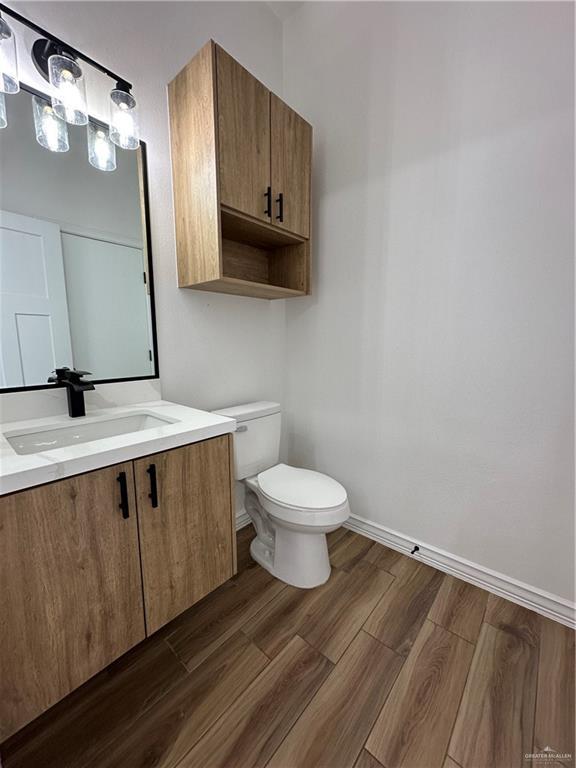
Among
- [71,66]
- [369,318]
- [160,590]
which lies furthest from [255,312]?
[160,590]

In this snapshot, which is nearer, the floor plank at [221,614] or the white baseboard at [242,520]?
the floor plank at [221,614]

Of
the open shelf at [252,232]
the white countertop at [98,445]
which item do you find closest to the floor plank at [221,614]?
the white countertop at [98,445]

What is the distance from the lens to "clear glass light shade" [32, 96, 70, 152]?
3.42ft

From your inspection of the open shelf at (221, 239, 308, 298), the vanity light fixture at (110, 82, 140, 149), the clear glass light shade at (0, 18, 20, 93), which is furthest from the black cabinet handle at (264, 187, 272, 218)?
the clear glass light shade at (0, 18, 20, 93)

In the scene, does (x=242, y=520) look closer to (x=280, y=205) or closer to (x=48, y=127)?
(x=280, y=205)

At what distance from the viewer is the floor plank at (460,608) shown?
48.9 inches

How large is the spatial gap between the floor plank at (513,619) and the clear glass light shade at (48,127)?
2432 millimetres

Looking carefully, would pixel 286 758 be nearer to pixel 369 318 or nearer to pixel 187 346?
pixel 187 346

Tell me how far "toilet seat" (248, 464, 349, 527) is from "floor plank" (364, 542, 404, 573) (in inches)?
18.0

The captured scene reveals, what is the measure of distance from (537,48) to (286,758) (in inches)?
96.5

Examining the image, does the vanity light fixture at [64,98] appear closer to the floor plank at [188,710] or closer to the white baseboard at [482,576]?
the floor plank at [188,710]

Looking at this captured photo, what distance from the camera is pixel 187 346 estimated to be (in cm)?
154

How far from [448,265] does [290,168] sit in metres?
0.90

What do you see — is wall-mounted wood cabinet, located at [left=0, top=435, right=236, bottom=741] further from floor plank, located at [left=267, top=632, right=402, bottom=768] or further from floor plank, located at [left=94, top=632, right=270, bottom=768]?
floor plank, located at [left=267, top=632, right=402, bottom=768]
